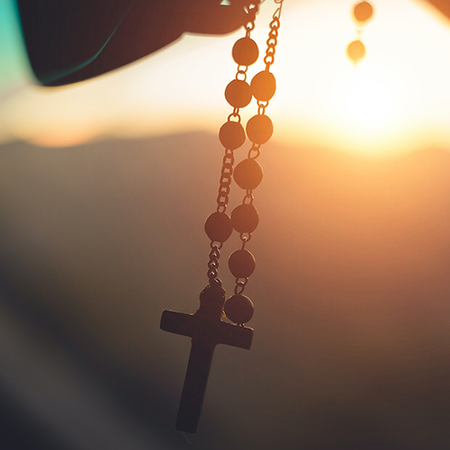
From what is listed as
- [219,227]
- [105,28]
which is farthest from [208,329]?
[105,28]

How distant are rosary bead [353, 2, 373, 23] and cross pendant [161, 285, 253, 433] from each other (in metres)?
0.64

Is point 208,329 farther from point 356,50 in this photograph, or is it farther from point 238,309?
point 356,50

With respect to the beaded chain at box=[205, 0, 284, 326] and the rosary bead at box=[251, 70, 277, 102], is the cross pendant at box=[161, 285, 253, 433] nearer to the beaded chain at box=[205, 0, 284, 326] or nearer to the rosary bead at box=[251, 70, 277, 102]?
the beaded chain at box=[205, 0, 284, 326]

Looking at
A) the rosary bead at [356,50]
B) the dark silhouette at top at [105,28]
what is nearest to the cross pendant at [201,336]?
the dark silhouette at top at [105,28]

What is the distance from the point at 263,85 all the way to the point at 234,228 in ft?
0.67

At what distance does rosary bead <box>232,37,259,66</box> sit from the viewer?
51 centimetres

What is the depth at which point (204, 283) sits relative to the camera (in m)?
1.09

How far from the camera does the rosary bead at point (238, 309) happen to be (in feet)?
1.75

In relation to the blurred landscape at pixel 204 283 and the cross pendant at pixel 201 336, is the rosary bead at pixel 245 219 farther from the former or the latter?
the blurred landscape at pixel 204 283

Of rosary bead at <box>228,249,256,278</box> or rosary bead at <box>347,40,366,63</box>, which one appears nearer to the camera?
rosary bead at <box>228,249,256,278</box>

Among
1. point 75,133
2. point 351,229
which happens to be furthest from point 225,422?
point 75,133

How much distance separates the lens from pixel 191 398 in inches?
21.9

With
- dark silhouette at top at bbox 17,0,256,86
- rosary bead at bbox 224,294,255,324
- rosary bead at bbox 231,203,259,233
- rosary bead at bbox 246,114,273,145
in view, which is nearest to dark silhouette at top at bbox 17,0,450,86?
dark silhouette at top at bbox 17,0,256,86

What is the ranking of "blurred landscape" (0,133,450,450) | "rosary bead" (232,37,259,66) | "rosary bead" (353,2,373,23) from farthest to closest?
"blurred landscape" (0,133,450,450), "rosary bead" (353,2,373,23), "rosary bead" (232,37,259,66)
